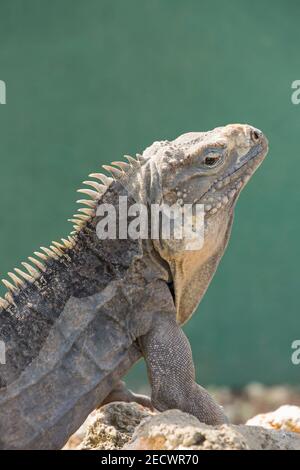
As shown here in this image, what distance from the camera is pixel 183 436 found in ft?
7.43

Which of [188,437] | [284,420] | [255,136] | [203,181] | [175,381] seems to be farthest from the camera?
[284,420]

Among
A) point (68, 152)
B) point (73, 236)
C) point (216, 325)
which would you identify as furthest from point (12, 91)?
point (73, 236)

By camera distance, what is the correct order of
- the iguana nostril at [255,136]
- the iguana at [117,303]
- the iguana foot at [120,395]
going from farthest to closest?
1. the iguana foot at [120,395]
2. the iguana nostril at [255,136]
3. the iguana at [117,303]

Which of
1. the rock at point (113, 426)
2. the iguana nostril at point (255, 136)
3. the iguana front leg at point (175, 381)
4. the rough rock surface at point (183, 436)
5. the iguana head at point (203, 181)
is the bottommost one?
the rock at point (113, 426)

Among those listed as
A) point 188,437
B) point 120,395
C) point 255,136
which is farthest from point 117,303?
point 255,136

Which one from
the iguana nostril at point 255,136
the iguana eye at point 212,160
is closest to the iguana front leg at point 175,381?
the iguana eye at point 212,160

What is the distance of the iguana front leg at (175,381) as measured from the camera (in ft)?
Result: 9.29

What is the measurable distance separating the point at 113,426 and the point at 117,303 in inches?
23.9

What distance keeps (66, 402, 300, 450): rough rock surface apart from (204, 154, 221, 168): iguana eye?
3.67 ft

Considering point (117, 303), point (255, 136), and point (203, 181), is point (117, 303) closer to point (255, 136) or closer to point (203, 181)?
point (203, 181)

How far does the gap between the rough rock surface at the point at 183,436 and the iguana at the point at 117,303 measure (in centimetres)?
21

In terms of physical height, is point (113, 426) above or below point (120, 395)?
below

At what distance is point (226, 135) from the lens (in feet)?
10.1

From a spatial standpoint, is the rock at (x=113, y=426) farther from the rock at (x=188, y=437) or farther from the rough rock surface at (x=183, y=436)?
the rock at (x=188, y=437)
